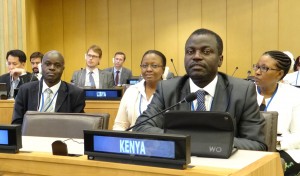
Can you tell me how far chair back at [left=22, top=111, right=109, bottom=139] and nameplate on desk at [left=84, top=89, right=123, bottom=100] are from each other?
209cm

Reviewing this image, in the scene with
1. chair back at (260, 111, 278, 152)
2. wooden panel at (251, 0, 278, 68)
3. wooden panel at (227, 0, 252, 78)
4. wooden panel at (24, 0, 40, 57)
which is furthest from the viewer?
wooden panel at (24, 0, 40, 57)

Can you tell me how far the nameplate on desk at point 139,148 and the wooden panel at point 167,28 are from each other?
9.49 metres

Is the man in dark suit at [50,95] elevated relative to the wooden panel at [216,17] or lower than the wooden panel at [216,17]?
lower

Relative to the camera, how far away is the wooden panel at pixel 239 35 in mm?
10320

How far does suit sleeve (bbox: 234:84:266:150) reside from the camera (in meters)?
2.21

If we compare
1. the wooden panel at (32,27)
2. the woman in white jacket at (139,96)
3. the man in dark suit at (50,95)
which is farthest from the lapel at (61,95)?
the wooden panel at (32,27)

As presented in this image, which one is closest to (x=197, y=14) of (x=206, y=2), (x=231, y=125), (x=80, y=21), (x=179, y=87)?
(x=206, y=2)

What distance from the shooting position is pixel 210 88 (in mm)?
2328

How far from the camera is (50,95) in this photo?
4035 mm

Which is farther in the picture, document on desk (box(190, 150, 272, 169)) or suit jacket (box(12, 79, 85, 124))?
suit jacket (box(12, 79, 85, 124))

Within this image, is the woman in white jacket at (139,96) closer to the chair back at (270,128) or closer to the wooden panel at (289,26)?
the chair back at (270,128)

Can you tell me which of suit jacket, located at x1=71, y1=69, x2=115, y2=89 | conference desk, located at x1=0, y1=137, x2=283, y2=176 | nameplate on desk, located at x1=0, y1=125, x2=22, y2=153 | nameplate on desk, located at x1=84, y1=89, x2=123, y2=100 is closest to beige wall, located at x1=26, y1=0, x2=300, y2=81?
suit jacket, located at x1=71, y1=69, x2=115, y2=89

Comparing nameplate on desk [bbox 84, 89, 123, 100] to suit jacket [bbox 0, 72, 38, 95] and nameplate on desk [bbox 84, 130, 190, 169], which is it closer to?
suit jacket [bbox 0, 72, 38, 95]

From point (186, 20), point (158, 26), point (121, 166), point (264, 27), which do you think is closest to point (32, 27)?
point (158, 26)
